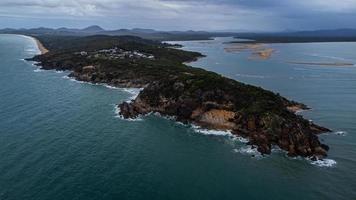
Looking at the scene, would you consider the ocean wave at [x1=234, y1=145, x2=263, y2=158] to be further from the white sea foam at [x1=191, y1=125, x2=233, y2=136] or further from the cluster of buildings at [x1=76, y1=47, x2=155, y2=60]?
the cluster of buildings at [x1=76, y1=47, x2=155, y2=60]

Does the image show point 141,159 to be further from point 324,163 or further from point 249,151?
point 324,163

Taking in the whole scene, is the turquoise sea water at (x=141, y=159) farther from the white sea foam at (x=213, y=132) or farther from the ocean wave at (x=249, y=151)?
the white sea foam at (x=213, y=132)

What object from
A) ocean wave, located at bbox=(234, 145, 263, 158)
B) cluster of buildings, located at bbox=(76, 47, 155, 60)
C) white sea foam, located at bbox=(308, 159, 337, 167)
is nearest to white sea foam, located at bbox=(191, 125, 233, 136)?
ocean wave, located at bbox=(234, 145, 263, 158)

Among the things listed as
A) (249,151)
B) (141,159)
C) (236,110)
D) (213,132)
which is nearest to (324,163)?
(249,151)

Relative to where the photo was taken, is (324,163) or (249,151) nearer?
(324,163)

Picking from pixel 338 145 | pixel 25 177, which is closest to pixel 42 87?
pixel 25 177

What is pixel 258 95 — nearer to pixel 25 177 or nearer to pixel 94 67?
pixel 25 177

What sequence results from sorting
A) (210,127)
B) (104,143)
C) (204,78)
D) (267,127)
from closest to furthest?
(104,143) < (267,127) < (210,127) < (204,78)

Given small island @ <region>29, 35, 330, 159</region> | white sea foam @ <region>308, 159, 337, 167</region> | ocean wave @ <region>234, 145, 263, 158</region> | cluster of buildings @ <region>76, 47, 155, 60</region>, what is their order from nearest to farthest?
white sea foam @ <region>308, 159, 337, 167</region> → ocean wave @ <region>234, 145, 263, 158</region> → small island @ <region>29, 35, 330, 159</region> → cluster of buildings @ <region>76, 47, 155, 60</region>

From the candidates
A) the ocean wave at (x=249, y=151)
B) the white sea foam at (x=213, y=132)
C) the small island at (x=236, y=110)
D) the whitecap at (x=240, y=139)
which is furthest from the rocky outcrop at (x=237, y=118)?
the white sea foam at (x=213, y=132)
